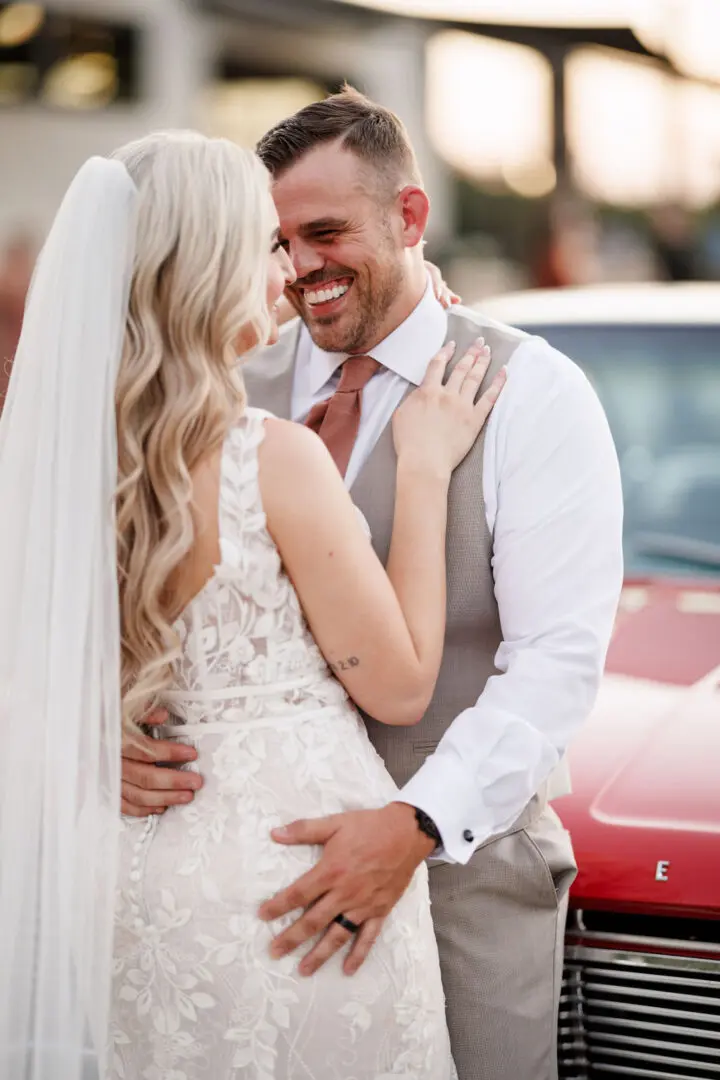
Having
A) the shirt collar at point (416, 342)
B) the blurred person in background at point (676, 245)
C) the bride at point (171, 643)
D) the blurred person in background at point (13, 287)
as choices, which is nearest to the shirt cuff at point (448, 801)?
the bride at point (171, 643)

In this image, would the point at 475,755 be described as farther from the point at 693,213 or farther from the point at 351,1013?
the point at 693,213

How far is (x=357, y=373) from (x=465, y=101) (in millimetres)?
13620

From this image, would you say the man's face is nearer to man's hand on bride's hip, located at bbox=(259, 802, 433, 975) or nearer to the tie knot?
the tie knot

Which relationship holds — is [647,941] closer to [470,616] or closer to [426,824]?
[426,824]

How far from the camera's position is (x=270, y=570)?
6.46 ft

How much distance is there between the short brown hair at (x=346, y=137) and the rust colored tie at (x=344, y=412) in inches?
12.9

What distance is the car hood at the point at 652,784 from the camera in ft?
7.36

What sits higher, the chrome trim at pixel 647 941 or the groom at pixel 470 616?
the groom at pixel 470 616

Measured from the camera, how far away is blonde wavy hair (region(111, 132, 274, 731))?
1.91 meters

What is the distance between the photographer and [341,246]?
8.26 feet

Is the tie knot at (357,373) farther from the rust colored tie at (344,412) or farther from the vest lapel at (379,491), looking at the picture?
the vest lapel at (379,491)

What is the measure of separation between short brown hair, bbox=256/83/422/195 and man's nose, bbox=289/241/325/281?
14 centimetres

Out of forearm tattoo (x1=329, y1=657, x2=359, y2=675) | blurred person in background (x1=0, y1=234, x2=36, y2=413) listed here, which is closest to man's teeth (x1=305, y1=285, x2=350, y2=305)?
forearm tattoo (x1=329, y1=657, x2=359, y2=675)

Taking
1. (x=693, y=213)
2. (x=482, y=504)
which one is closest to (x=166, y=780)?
(x=482, y=504)
